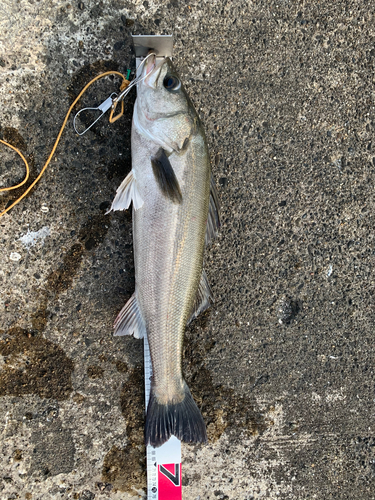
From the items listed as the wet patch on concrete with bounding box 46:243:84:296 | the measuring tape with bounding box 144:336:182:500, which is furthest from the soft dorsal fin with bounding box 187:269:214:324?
the wet patch on concrete with bounding box 46:243:84:296

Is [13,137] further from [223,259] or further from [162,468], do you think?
[162,468]

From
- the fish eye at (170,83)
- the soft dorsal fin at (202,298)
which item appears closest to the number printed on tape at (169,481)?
the soft dorsal fin at (202,298)

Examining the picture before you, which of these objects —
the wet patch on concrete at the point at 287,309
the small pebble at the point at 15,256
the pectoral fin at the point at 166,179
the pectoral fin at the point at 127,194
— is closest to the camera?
the pectoral fin at the point at 166,179

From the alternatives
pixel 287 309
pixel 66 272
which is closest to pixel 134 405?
pixel 66 272

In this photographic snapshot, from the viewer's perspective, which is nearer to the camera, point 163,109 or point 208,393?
point 163,109

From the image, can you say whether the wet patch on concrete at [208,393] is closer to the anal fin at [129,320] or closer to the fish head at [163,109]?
the anal fin at [129,320]

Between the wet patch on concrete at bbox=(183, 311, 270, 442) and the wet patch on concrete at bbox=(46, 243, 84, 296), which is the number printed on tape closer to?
the wet patch on concrete at bbox=(183, 311, 270, 442)

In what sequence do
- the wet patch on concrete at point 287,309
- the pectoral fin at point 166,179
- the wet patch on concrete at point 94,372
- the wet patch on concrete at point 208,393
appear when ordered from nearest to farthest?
1. the pectoral fin at point 166,179
2. the wet patch on concrete at point 94,372
3. the wet patch on concrete at point 208,393
4. the wet patch on concrete at point 287,309
